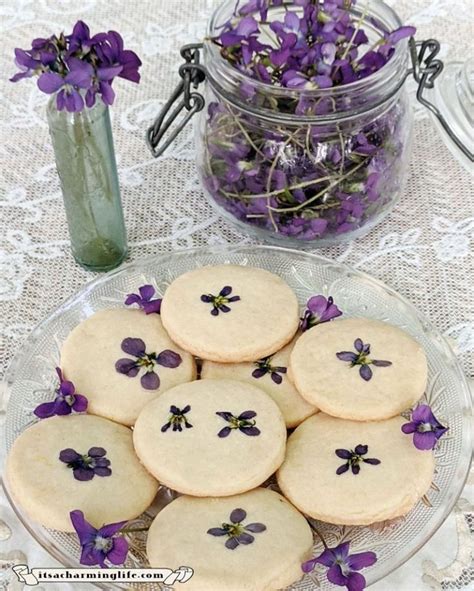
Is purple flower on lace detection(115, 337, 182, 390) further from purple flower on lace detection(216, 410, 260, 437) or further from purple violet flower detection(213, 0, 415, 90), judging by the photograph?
purple violet flower detection(213, 0, 415, 90)

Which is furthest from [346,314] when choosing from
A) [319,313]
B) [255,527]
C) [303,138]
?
[255,527]

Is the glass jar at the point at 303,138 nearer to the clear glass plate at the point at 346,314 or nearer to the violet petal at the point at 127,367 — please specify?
the clear glass plate at the point at 346,314

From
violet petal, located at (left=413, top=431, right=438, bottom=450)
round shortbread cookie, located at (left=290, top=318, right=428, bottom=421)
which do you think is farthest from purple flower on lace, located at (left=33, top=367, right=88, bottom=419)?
violet petal, located at (left=413, top=431, right=438, bottom=450)

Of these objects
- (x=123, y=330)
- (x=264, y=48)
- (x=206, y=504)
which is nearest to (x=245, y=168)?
(x=264, y=48)

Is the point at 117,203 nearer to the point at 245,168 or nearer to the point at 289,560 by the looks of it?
the point at 245,168

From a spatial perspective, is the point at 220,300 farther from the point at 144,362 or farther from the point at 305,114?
the point at 305,114
